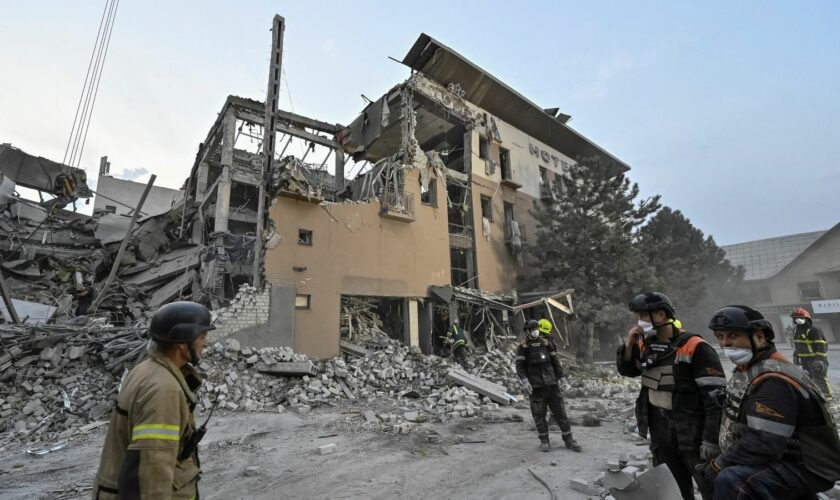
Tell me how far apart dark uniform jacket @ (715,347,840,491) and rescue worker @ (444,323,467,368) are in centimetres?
1110

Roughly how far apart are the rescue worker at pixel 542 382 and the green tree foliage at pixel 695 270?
817 inches

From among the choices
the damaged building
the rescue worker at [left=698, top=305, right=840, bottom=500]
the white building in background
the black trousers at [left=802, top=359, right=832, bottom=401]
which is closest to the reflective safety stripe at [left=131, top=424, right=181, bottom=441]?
the rescue worker at [left=698, top=305, right=840, bottom=500]

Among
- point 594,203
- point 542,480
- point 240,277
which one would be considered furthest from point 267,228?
point 594,203

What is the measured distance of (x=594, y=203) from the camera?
1809 cm

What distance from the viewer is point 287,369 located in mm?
9508

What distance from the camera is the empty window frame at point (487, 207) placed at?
18781 millimetres

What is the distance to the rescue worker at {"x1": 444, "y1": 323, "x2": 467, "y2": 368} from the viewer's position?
42.5 ft

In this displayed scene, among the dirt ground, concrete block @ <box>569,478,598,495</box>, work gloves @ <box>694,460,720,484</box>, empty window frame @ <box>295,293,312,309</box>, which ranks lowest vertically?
the dirt ground

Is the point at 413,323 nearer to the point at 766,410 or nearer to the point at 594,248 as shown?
the point at 594,248

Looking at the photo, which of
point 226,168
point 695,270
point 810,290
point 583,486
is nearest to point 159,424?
point 583,486

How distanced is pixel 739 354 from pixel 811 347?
8.57 meters

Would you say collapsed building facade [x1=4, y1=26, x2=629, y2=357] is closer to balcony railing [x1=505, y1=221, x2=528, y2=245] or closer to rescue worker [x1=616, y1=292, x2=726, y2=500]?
balcony railing [x1=505, y1=221, x2=528, y2=245]

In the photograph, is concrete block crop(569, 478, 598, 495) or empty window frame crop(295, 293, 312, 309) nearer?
concrete block crop(569, 478, 598, 495)

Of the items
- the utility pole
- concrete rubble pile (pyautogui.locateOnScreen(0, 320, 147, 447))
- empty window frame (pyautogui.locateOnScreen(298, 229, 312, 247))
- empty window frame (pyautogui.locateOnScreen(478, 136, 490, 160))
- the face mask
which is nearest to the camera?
the face mask
